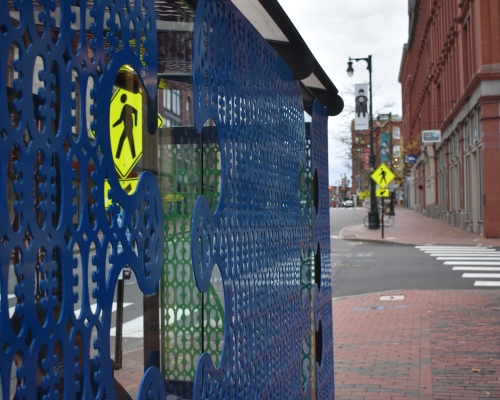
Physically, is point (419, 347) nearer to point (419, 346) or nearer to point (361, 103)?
point (419, 346)

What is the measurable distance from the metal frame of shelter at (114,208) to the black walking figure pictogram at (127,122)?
74 millimetres

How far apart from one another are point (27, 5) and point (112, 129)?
1.87 ft

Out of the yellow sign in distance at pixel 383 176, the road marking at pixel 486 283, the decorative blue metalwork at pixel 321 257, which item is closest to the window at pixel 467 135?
the yellow sign in distance at pixel 383 176

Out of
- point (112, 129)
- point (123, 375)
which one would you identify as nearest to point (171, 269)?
point (123, 375)

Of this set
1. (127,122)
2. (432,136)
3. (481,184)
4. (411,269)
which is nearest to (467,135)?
(481,184)

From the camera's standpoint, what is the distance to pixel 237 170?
265 cm

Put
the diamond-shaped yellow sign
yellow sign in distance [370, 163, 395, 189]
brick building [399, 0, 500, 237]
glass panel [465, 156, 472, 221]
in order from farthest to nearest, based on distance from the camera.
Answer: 1. glass panel [465, 156, 472, 221]
2. yellow sign in distance [370, 163, 395, 189]
3. brick building [399, 0, 500, 237]
4. the diamond-shaped yellow sign

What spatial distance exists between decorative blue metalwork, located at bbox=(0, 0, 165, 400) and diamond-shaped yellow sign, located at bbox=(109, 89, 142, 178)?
124mm

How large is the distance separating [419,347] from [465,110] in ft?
83.2

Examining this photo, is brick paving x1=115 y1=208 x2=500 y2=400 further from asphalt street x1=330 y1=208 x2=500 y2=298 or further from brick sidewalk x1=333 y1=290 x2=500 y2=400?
asphalt street x1=330 y1=208 x2=500 y2=298

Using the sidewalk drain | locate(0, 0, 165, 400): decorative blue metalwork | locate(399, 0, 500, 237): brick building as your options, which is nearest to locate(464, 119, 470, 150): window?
locate(399, 0, 500, 237): brick building

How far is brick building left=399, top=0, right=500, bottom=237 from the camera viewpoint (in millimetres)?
26109

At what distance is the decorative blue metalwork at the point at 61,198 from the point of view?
1214 millimetres

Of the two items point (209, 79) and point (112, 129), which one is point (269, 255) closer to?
point (209, 79)
